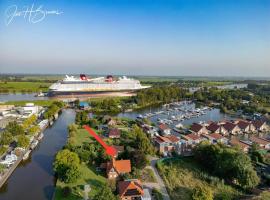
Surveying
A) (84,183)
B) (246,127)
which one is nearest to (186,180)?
(84,183)

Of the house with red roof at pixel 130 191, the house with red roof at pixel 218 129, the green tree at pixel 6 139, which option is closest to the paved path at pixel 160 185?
the house with red roof at pixel 130 191

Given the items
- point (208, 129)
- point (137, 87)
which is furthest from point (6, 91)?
point (208, 129)

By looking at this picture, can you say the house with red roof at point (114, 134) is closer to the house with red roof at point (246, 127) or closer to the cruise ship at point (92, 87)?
the house with red roof at point (246, 127)

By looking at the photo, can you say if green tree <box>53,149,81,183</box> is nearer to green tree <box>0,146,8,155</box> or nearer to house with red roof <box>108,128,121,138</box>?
green tree <box>0,146,8,155</box>

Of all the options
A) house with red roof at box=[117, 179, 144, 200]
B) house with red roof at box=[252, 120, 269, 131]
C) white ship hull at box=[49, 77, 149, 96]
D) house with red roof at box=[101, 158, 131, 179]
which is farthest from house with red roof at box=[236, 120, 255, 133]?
white ship hull at box=[49, 77, 149, 96]

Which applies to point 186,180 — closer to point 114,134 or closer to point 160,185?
point 160,185
